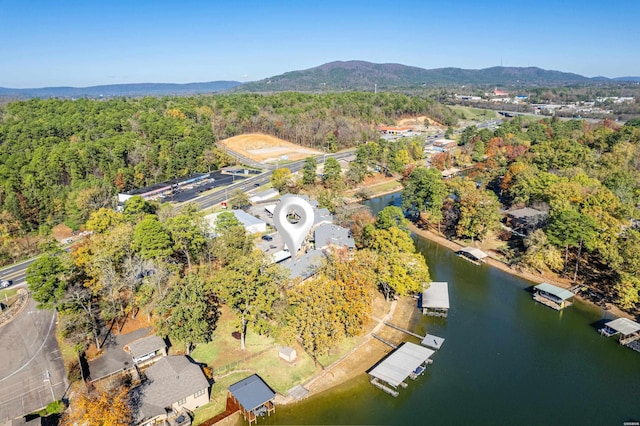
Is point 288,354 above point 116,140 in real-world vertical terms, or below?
below

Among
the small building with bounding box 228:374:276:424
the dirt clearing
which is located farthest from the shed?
the dirt clearing

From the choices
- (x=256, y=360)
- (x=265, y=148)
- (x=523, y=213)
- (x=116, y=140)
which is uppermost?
(x=116, y=140)

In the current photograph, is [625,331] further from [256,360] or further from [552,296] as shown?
[256,360]

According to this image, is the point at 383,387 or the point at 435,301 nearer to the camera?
the point at 383,387

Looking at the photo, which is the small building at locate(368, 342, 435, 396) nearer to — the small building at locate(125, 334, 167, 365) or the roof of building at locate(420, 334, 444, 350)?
the roof of building at locate(420, 334, 444, 350)

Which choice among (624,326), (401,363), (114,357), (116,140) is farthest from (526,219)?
(116,140)

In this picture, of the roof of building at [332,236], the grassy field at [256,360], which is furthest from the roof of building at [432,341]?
the roof of building at [332,236]

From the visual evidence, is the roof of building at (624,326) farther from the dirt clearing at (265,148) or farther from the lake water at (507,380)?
the dirt clearing at (265,148)
